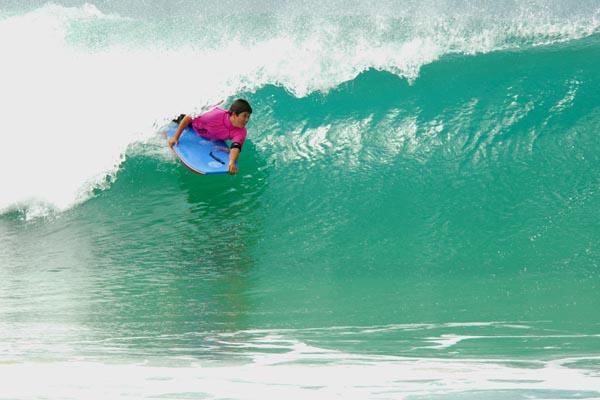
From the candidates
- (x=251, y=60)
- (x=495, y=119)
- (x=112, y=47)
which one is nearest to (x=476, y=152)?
(x=495, y=119)

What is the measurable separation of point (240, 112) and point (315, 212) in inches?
49.6

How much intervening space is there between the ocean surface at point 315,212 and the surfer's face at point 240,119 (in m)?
0.90

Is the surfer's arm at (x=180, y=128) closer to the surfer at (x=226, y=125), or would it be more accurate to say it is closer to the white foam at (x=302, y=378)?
the surfer at (x=226, y=125)

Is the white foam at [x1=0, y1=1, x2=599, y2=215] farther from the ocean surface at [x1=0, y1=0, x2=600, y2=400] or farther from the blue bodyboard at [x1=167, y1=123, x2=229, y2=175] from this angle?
the blue bodyboard at [x1=167, y1=123, x2=229, y2=175]

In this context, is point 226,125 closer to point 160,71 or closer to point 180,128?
point 180,128

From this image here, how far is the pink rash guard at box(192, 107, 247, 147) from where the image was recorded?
8.23 meters

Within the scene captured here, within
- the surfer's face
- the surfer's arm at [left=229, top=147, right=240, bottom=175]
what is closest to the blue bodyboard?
the surfer's arm at [left=229, top=147, right=240, bottom=175]

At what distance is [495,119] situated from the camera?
32.6 feet

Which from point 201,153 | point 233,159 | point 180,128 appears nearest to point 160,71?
point 180,128

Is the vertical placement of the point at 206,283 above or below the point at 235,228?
below

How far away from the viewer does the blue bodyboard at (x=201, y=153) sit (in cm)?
819

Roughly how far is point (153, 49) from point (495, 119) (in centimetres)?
522

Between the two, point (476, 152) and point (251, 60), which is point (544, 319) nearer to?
point (476, 152)

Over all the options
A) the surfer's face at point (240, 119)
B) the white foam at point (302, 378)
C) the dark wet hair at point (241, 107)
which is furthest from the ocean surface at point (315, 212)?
the dark wet hair at point (241, 107)
